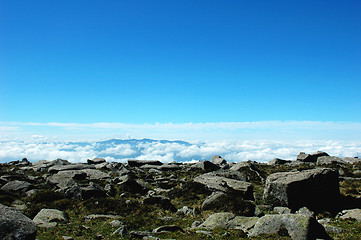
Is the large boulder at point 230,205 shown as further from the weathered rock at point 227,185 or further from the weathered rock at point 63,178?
the weathered rock at point 63,178

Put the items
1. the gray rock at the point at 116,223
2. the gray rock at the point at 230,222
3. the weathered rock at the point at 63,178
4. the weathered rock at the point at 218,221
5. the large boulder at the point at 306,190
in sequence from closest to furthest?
the gray rock at the point at 230,222 < the weathered rock at the point at 218,221 < the gray rock at the point at 116,223 < the large boulder at the point at 306,190 < the weathered rock at the point at 63,178

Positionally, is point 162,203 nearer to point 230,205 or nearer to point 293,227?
point 230,205

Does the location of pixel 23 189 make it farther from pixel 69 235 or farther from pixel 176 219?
pixel 176 219

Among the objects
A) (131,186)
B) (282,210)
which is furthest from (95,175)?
(282,210)

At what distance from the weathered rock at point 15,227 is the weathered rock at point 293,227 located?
1228 centimetres

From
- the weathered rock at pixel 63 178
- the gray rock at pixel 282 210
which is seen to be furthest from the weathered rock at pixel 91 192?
the gray rock at pixel 282 210

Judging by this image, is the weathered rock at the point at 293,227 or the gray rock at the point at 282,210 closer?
A: the weathered rock at the point at 293,227

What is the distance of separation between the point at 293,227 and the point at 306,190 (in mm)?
10397

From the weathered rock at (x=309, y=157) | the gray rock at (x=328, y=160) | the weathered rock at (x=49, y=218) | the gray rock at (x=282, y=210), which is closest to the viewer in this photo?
the weathered rock at (x=49, y=218)

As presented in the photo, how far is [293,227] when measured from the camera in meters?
13.4

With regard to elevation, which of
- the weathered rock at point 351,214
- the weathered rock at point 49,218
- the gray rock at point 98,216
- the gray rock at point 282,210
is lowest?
the gray rock at point 98,216

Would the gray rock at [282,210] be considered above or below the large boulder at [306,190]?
below

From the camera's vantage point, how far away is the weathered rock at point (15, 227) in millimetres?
9766

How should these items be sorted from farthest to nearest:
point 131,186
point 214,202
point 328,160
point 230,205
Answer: point 328,160 → point 131,186 → point 214,202 → point 230,205
